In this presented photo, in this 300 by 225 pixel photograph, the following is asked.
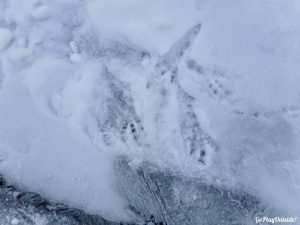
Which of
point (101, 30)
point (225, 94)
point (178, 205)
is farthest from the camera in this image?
point (101, 30)

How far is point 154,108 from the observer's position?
192cm

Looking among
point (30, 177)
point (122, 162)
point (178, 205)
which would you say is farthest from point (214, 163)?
point (30, 177)

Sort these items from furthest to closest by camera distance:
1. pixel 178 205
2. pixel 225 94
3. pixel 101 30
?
pixel 101 30, pixel 225 94, pixel 178 205

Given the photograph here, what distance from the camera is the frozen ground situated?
1817mm

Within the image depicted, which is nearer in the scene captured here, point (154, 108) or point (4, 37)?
point (154, 108)

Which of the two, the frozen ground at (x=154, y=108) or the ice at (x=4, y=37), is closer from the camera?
the frozen ground at (x=154, y=108)

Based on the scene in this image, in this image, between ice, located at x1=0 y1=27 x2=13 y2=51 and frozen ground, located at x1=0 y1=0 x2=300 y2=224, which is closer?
frozen ground, located at x1=0 y1=0 x2=300 y2=224

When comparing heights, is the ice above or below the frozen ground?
above

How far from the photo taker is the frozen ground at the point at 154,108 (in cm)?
182

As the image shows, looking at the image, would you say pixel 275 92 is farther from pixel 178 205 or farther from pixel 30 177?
pixel 30 177

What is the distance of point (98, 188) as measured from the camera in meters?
1.85

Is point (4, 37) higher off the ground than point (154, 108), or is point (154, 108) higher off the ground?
point (4, 37)

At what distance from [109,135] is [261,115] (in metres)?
0.79

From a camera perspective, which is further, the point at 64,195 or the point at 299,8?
the point at 299,8
